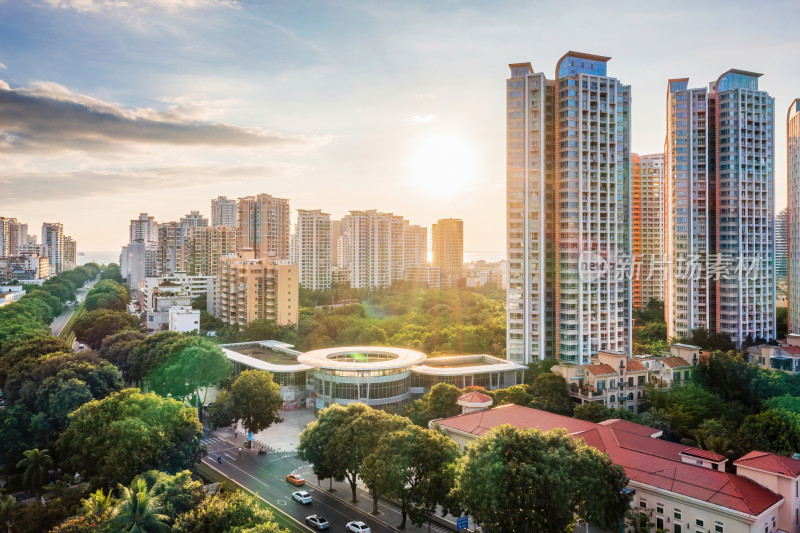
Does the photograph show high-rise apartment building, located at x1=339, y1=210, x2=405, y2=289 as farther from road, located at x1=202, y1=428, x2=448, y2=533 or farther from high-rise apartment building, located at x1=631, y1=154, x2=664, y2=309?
road, located at x1=202, y1=428, x2=448, y2=533

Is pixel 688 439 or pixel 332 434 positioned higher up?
pixel 332 434

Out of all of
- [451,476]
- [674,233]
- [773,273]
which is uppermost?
[674,233]

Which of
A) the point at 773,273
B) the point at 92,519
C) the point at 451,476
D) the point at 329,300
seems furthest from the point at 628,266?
the point at 329,300

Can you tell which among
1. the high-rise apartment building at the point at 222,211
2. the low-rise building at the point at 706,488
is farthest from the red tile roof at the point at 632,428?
the high-rise apartment building at the point at 222,211

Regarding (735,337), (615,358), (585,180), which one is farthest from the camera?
(735,337)

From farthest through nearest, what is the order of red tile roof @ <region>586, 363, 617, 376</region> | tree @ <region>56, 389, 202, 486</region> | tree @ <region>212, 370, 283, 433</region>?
red tile roof @ <region>586, 363, 617, 376</region> < tree @ <region>212, 370, 283, 433</region> < tree @ <region>56, 389, 202, 486</region>

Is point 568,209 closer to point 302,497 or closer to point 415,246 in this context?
point 302,497

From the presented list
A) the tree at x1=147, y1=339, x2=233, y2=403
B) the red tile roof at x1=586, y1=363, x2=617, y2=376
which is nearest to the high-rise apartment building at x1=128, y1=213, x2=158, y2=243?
the tree at x1=147, y1=339, x2=233, y2=403

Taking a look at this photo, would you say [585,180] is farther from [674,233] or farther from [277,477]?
[277,477]
